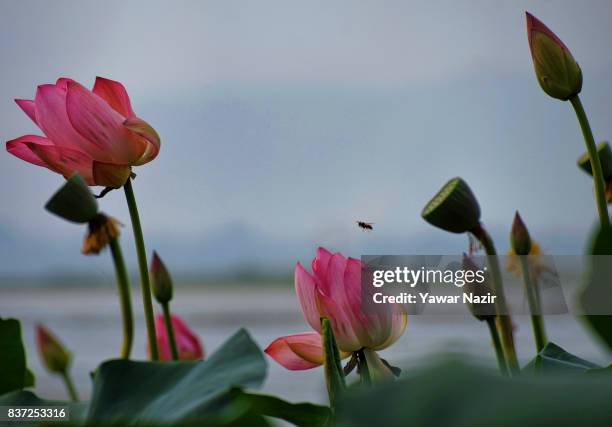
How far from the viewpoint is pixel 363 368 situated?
262mm

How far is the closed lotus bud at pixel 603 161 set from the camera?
33 cm

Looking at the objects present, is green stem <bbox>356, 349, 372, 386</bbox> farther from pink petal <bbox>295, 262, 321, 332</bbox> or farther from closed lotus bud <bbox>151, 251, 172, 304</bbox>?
closed lotus bud <bbox>151, 251, 172, 304</bbox>

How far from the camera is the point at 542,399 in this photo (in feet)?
0.26

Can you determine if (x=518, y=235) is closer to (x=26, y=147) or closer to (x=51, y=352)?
(x=26, y=147)

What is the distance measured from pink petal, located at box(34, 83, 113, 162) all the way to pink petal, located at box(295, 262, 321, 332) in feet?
0.34

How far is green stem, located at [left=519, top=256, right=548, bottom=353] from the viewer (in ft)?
0.99

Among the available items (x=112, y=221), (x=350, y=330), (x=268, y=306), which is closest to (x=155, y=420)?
(x=350, y=330)

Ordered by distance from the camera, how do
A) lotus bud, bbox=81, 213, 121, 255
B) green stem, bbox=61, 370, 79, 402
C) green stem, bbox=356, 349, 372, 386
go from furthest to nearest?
green stem, bbox=61, 370, 79, 402 < lotus bud, bbox=81, 213, 121, 255 < green stem, bbox=356, 349, 372, 386

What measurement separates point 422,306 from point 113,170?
136 mm

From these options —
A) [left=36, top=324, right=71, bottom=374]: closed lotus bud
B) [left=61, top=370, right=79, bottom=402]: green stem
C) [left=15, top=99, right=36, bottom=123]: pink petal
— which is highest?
[left=15, top=99, right=36, bottom=123]: pink petal

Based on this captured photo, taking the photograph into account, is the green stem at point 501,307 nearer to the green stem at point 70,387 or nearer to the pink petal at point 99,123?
the pink petal at point 99,123

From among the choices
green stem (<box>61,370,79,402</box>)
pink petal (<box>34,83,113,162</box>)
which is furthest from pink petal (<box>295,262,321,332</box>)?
green stem (<box>61,370,79,402</box>)

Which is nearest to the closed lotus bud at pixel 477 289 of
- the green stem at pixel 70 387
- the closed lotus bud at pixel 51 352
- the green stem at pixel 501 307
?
the green stem at pixel 501 307

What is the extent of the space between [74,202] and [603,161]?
8.8 inches
